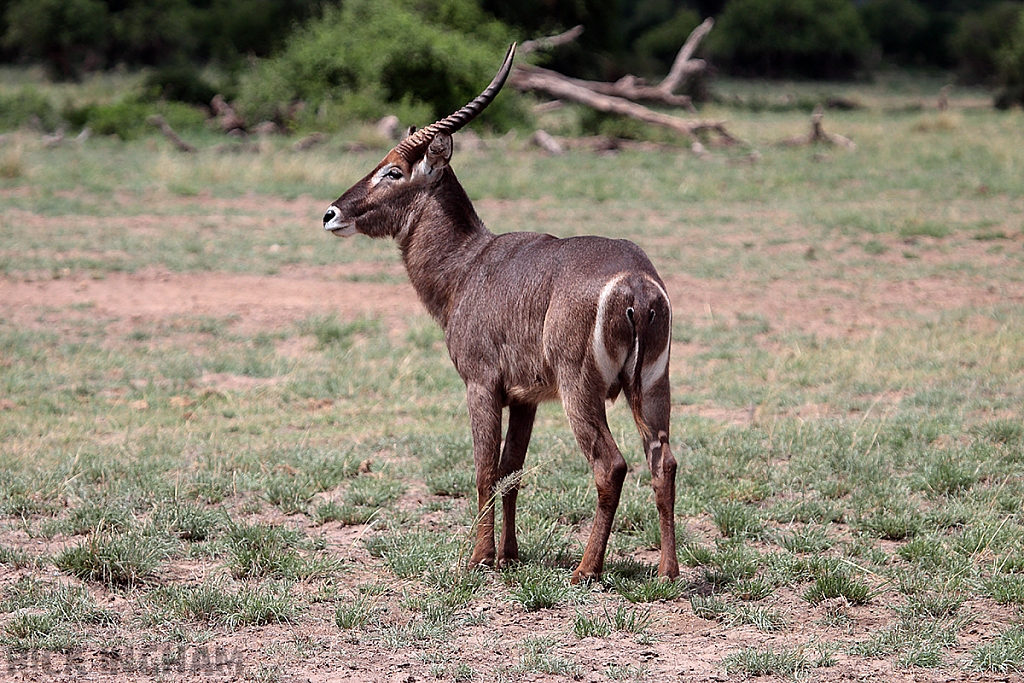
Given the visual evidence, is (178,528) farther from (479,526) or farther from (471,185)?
(471,185)

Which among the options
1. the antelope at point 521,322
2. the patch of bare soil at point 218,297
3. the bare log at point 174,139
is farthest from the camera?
the bare log at point 174,139

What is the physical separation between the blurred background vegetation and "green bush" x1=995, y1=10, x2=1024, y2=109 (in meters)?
0.06

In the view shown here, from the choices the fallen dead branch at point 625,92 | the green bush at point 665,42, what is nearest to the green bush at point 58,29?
the fallen dead branch at point 625,92

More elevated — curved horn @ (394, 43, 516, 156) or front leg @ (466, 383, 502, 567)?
curved horn @ (394, 43, 516, 156)

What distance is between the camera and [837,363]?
8234mm

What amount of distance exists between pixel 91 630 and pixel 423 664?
130cm

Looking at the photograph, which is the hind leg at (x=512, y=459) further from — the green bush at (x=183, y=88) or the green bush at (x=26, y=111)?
the green bush at (x=183, y=88)

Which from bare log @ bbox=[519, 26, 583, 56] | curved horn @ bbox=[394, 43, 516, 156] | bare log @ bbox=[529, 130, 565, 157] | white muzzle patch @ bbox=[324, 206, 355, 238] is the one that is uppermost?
bare log @ bbox=[519, 26, 583, 56]

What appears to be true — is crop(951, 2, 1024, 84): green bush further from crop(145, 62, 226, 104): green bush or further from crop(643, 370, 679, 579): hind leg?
crop(643, 370, 679, 579): hind leg

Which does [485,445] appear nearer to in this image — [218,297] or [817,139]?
[218,297]

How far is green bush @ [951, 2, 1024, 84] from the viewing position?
46.8 m

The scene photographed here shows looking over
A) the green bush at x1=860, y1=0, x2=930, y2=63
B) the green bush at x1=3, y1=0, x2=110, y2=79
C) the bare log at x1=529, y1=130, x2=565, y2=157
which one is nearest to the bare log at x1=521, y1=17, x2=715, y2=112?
the bare log at x1=529, y1=130, x2=565, y2=157

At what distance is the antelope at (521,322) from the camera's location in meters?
4.32

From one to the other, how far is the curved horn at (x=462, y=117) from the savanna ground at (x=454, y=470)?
156cm
